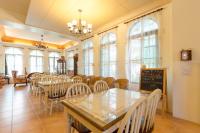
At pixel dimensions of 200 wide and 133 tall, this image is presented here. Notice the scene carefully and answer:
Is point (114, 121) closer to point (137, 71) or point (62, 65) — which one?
point (137, 71)

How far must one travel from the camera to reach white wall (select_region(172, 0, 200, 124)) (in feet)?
8.38

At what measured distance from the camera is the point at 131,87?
4215 millimetres

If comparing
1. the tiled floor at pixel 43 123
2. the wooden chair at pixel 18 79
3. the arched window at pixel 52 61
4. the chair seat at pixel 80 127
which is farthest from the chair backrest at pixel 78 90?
the arched window at pixel 52 61

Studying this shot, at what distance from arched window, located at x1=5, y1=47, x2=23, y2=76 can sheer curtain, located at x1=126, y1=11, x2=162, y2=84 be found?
29.6 ft

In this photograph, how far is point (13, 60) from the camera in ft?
30.5

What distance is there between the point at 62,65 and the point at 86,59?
3.58 metres

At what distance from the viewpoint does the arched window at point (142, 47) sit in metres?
3.59

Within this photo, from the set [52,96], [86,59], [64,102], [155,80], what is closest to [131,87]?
[155,80]

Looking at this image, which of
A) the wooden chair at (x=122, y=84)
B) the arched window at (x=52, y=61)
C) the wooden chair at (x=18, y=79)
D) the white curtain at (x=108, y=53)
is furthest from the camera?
the arched window at (x=52, y=61)

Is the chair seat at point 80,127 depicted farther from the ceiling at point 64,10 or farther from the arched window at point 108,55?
the arched window at point 108,55

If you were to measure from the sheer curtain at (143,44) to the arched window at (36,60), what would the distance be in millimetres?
8823

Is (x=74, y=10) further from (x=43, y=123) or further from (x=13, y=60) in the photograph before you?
(x=13, y=60)

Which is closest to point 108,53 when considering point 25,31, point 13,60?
point 25,31

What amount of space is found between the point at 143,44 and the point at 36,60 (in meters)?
9.46
